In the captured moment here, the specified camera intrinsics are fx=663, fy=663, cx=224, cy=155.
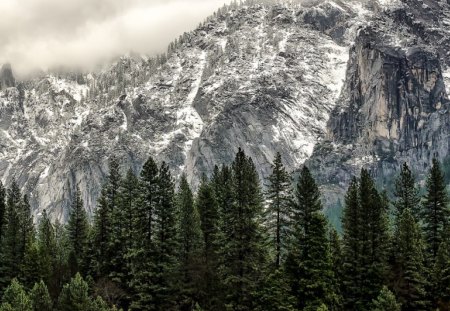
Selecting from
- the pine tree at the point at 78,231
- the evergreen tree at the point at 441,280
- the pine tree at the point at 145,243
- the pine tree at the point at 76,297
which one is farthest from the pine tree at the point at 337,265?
the pine tree at the point at 78,231

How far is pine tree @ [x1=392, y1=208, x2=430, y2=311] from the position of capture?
69581 millimetres

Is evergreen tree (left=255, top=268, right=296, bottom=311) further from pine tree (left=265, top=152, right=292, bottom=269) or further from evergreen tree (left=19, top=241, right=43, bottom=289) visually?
evergreen tree (left=19, top=241, right=43, bottom=289)

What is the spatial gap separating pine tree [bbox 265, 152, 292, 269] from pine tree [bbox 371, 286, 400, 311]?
10.1 meters

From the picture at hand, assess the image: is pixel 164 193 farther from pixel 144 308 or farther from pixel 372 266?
pixel 372 266

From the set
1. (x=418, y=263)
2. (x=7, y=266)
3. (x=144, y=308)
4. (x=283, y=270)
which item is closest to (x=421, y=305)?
(x=418, y=263)

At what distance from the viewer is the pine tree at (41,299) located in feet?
228

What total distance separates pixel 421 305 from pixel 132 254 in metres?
30.9

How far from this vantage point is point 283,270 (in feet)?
204

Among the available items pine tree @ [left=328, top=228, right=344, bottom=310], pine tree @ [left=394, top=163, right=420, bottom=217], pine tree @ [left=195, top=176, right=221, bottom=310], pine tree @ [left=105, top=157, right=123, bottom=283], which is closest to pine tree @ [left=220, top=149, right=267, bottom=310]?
pine tree @ [left=195, top=176, right=221, bottom=310]

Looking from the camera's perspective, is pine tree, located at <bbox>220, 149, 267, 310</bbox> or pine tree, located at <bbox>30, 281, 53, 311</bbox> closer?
pine tree, located at <bbox>220, 149, 267, 310</bbox>

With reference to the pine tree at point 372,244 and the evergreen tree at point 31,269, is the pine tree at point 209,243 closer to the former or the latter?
the pine tree at point 372,244

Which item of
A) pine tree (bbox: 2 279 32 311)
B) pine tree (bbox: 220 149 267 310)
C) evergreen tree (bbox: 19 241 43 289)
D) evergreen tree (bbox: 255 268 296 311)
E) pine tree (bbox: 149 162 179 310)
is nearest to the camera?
evergreen tree (bbox: 255 268 296 311)

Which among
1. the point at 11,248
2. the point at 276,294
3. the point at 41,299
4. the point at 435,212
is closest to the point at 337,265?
the point at 276,294

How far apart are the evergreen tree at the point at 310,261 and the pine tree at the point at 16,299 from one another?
26503mm
